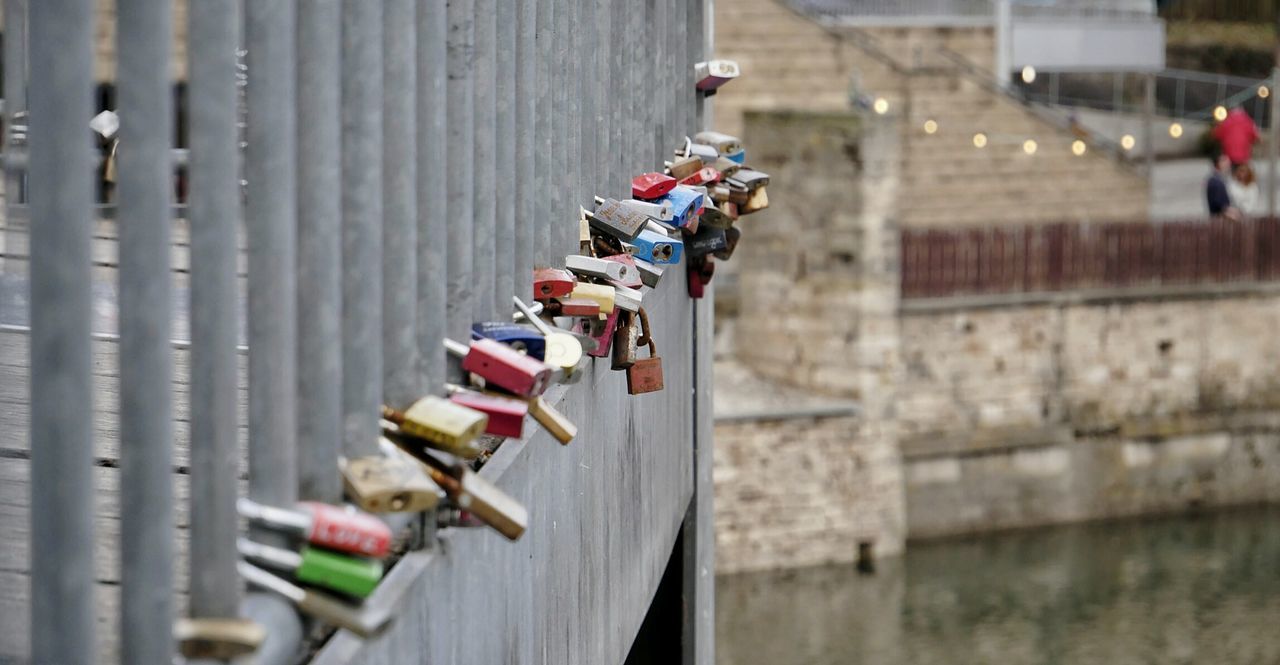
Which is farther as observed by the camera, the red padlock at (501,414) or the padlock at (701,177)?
the padlock at (701,177)

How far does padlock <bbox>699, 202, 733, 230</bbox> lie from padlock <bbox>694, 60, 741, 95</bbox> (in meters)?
0.55

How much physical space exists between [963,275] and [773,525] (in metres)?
3.12

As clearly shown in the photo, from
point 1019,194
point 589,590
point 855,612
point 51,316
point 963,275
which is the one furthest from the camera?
point 1019,194

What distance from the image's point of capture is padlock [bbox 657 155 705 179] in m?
4.66

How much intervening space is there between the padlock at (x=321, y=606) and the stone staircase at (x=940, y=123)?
19.9 m

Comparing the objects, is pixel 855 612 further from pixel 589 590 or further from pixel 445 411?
pixel 445 411

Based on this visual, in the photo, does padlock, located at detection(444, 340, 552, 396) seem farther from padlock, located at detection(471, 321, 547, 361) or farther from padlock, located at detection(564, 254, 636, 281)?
padlock, located at detection(564, 254, 636, 281)

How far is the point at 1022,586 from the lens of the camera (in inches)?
704

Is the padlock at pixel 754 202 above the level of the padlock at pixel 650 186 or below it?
below

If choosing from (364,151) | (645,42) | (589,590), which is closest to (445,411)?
(364,151)

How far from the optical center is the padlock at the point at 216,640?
1600 mm

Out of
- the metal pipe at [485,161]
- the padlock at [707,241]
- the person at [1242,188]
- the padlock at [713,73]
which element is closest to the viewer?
the metal pipe at [485,161]

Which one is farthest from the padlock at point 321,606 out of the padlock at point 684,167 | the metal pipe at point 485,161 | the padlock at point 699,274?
the padlock at point 699,274

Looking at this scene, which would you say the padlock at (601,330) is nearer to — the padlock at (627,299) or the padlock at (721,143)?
the padlock at (627,299)
